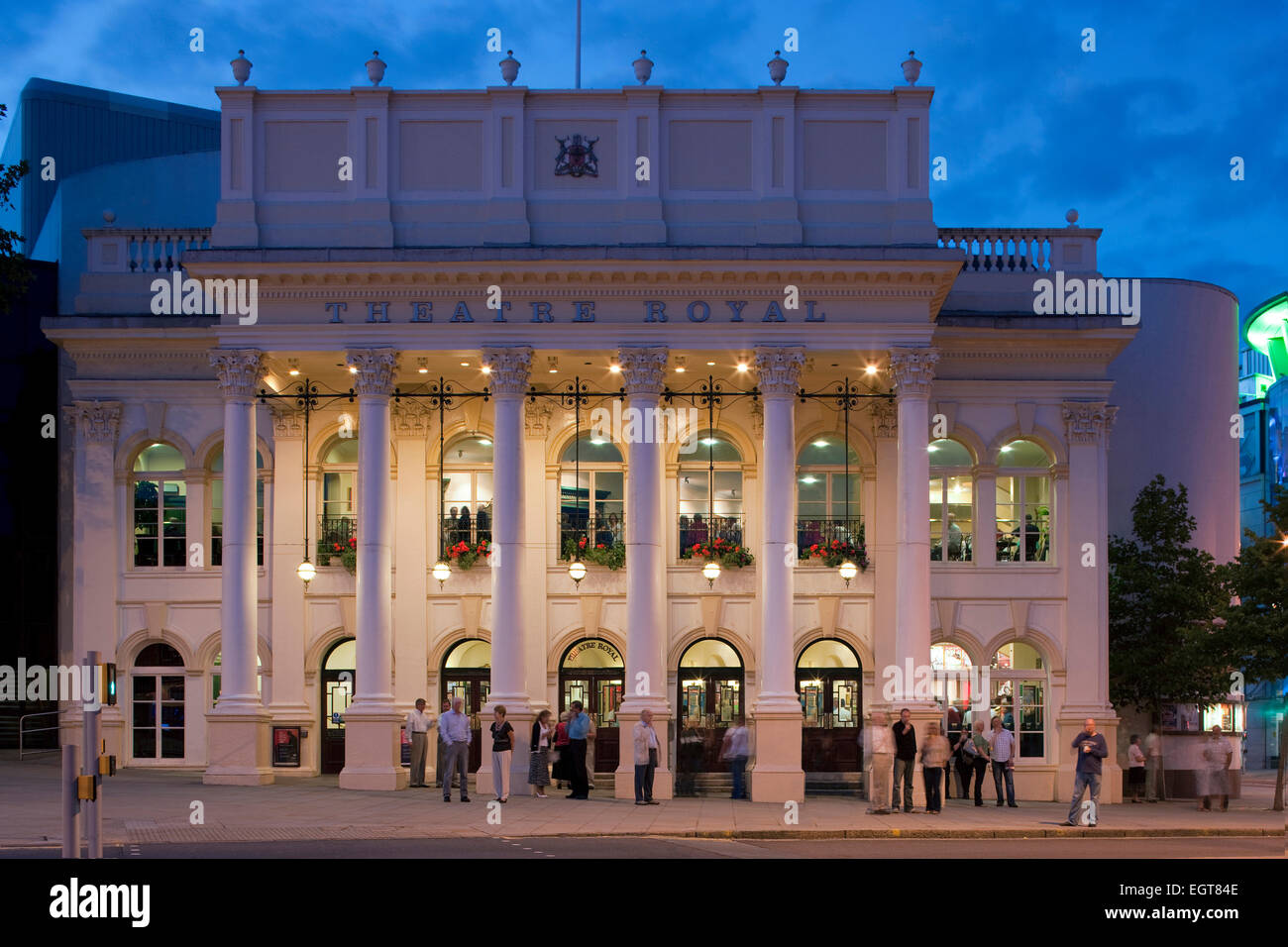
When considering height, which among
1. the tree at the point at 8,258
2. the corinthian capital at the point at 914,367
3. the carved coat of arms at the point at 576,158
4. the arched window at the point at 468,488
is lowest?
the arched window at the point at 468,488

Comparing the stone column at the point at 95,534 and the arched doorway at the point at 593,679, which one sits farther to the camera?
the stone column at the point at 95,534

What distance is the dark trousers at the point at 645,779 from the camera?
27734 millimetres

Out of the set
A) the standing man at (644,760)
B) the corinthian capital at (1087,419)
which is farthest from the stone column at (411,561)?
the corinthian capital at (1087,419)

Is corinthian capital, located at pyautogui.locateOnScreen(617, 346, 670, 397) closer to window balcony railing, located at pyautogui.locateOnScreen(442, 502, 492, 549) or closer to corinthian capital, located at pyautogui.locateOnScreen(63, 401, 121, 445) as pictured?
window balcony railing, located at pyautogui.locateOnScreen(442, 502, 492, 549)

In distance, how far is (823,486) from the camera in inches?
1344

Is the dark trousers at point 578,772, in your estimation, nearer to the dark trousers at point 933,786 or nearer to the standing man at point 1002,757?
the dark trousers at point 933,786

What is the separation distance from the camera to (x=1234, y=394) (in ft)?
131

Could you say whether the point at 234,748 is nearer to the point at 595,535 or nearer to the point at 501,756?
the point at 501,756

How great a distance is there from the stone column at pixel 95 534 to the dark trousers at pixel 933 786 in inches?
688

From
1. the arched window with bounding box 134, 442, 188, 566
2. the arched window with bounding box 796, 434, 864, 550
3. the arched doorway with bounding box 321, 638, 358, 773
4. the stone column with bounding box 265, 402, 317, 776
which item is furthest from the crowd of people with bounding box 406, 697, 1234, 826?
the arched window with bounding box 134, 442, 188, 566

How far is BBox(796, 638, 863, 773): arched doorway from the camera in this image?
32719 millimetres

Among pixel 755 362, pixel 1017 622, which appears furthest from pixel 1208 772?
pixel 755 362

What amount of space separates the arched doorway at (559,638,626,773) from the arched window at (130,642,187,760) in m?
8.38

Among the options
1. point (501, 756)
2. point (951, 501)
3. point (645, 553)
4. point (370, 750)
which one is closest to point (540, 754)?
point (501, 756)
